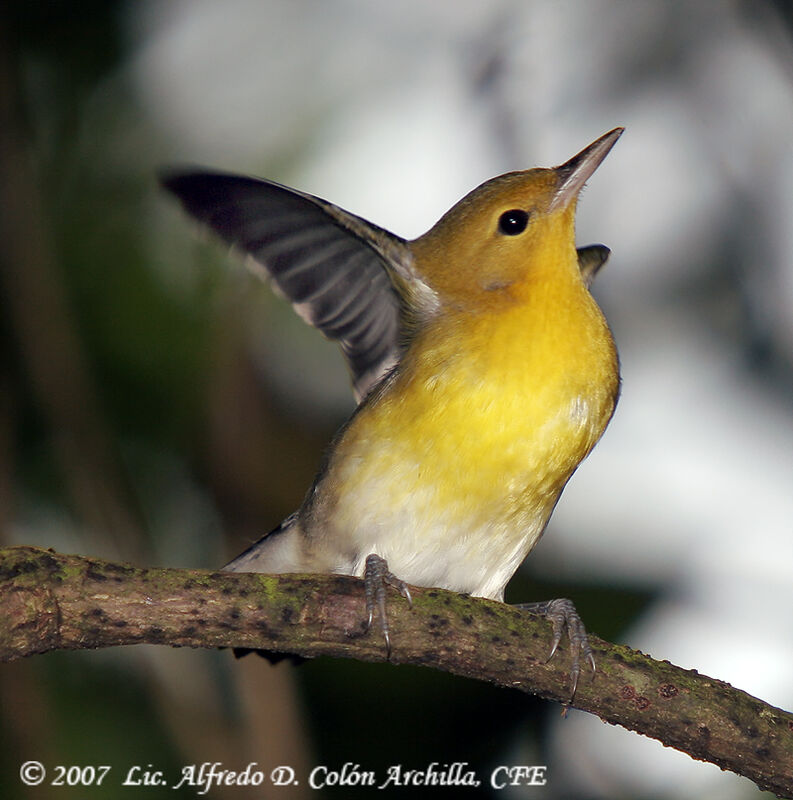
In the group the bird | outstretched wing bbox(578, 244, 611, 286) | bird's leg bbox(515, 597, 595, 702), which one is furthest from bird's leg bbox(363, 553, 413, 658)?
outstretched wing bbox(578, 244, 611, 286)

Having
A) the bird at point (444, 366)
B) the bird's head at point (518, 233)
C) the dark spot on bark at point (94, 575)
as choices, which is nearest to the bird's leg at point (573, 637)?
the bird at point (444, 366)

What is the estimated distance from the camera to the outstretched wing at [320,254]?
3.87 metres

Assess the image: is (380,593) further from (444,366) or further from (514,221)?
(514,221)

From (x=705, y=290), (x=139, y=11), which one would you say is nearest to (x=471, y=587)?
(x=705, y=290)

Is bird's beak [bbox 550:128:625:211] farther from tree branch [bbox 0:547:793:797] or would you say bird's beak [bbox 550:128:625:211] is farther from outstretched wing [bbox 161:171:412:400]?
tree branch [bbox 0:547:793:797]

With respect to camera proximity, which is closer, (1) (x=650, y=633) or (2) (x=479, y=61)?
(1) (x=650, y=633)

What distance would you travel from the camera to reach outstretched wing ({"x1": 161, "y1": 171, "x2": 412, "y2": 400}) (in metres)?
3.87

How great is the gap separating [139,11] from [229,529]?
2382mm

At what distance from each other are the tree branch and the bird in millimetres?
216

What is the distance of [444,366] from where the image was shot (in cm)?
388

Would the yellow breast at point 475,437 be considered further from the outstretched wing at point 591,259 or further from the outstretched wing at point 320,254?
the outstretched wing at point 591,259

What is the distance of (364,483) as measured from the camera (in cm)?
398

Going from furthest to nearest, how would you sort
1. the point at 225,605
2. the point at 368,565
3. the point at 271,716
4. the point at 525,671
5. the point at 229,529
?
the point at 229,529 < the point at 271,716 < the point at 368,565 < the point at 525,671 < the point at 225,605

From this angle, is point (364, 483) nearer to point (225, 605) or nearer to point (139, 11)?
point (225, 605)
